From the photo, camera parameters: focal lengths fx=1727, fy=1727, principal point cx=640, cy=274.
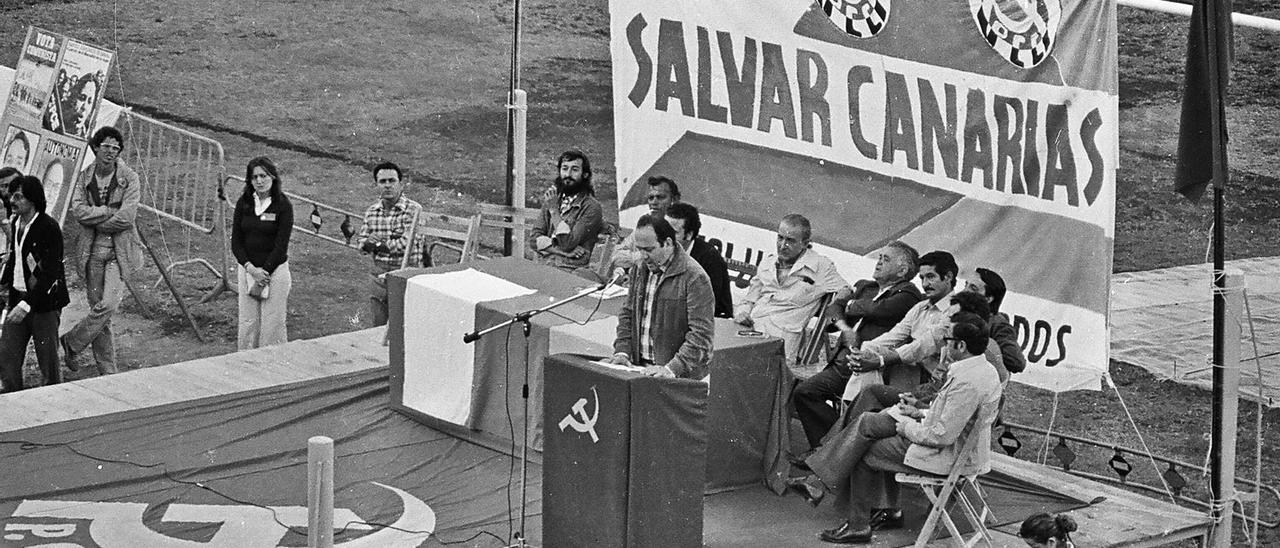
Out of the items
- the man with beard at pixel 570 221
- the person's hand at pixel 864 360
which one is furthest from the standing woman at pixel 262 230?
the person's hand at pixel 864 360

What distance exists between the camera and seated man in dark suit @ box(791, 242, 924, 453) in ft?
28.9

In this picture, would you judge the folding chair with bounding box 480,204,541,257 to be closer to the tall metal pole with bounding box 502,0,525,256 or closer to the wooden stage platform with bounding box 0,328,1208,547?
the tall metal pole with bounding box 502,0,525,256

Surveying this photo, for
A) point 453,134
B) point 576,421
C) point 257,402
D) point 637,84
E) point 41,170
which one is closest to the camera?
point 576,421

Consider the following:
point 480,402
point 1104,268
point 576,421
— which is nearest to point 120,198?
point 480,402

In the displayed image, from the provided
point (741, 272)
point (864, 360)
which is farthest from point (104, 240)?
point (864, 360)

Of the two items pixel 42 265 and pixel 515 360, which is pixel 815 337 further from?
pixel 42 265

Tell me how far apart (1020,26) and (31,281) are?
6.07m

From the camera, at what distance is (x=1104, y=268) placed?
343 inches

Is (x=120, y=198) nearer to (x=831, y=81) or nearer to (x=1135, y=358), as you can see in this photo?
(x=831, y=81)

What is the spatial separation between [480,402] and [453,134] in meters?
10.1

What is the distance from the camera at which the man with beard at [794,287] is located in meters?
9.29

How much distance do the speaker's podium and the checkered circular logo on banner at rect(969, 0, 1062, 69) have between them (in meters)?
2.67

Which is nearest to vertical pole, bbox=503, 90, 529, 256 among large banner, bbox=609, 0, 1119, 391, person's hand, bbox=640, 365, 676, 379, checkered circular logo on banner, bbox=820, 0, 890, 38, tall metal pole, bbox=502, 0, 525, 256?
tall metal pole, bbox=502, 0, 525, 256

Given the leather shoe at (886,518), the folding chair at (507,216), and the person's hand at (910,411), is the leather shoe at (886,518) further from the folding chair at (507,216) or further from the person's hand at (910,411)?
the folding chair at (507,216)
